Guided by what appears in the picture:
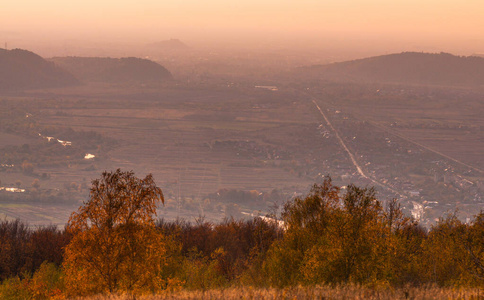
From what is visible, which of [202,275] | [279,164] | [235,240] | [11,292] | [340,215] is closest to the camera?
[340,215]

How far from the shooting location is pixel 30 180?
15362 cm

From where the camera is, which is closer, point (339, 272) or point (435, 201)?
point (339, 272)

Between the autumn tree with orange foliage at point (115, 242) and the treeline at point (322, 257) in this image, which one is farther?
the treeline at point (322, 257)

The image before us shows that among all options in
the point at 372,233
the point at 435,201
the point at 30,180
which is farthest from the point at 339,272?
the point at 30,180

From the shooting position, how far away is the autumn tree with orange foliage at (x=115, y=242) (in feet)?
69.7

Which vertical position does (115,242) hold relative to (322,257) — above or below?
above

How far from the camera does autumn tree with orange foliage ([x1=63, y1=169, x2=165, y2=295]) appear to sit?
21234mm

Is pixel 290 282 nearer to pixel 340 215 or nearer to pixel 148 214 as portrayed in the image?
pixel 340 215

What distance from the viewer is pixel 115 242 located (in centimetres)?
2133

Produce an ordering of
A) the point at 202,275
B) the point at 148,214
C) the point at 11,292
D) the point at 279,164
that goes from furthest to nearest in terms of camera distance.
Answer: the point at 279,164
the point at 202,275
the point at 11,292
the point at 148,214

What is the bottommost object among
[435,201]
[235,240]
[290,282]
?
[435,201]

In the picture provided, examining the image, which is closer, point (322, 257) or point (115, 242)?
point (115, 242)

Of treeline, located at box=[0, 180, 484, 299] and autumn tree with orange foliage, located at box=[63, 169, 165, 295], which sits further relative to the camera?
treeline, located at box=[0, 180, 484, 299]

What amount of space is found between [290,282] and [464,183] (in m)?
156
